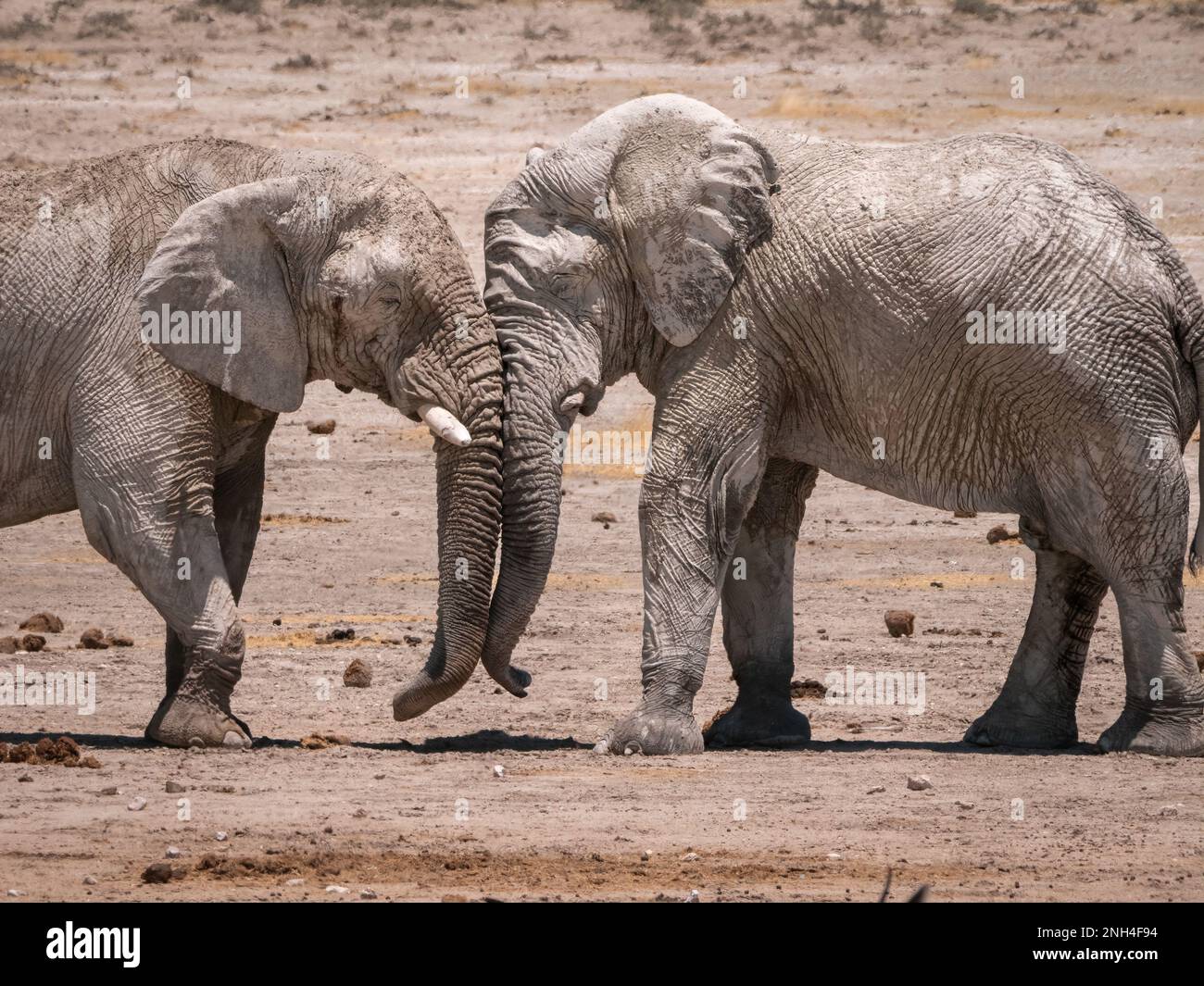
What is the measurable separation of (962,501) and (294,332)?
3021mm

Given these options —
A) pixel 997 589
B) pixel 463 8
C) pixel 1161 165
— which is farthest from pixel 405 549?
pixel 463 8

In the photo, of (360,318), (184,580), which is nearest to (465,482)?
(360,318)

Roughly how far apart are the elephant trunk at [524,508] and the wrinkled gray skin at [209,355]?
0.36ft

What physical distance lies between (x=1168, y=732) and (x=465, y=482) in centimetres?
324

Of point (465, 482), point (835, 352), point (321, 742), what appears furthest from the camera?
point (321, 742)

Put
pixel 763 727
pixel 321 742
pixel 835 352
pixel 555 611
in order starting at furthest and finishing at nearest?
pixel 555 611 < pixel 763 727 < pixel 321 742 < pixel 835 352

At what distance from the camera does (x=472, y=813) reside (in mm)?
8992

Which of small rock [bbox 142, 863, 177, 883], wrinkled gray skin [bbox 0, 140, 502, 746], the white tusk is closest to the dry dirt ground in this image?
small rock [bbox 142, 863, 177, 883]

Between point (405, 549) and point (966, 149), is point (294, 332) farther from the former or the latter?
point (405, 549)

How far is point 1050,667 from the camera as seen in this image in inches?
428

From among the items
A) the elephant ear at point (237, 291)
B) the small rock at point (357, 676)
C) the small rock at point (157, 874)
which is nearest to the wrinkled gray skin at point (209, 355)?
the elephant ear at point (237, 291)

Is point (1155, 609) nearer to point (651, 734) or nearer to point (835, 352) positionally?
point (835, 352)

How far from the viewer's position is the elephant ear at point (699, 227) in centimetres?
1023

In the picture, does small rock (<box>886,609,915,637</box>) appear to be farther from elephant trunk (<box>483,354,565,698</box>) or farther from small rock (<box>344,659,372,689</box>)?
elephant trunk (<box>483,354,565,698</box>)
